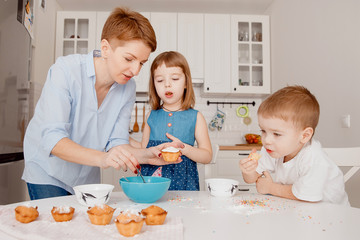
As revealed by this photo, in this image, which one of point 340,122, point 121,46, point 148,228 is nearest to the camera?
point 148,228

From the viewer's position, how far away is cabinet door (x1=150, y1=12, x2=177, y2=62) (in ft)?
12.9

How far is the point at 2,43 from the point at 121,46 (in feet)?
2.86

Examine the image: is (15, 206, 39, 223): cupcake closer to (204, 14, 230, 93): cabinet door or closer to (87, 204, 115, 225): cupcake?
(87, 204, 115, 225): cupcake

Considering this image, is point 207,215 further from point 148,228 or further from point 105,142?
point 105,142

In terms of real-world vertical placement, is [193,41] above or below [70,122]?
above

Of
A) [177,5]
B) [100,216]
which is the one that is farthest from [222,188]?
[177,5]

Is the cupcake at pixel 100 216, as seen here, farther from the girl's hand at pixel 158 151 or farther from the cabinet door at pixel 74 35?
the cabinet door at pixel 74 35

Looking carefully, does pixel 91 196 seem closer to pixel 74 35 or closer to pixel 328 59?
pixel 328 59

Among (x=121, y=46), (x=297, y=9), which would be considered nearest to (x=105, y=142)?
(x=121, y=46)

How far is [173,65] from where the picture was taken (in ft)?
5.39

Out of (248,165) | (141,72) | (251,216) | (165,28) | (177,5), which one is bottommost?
(251,216)

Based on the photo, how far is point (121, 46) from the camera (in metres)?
1.28

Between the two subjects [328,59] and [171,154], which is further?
[328,59]

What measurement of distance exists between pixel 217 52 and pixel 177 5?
0.79 m
